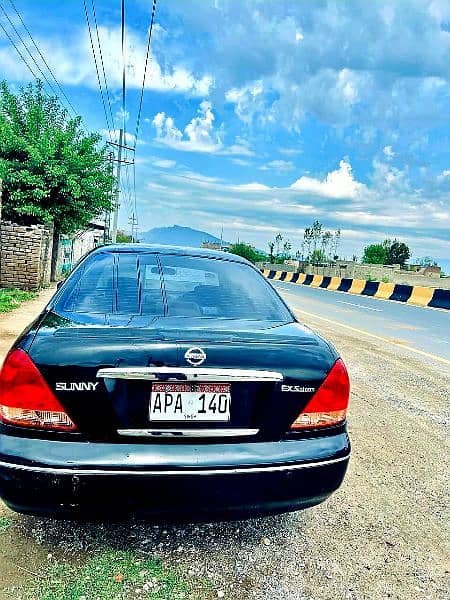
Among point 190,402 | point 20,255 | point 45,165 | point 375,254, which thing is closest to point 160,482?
point 190,402

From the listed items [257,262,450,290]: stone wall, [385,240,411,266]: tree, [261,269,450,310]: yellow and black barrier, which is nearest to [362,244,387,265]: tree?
[385,240,411,266]: tree

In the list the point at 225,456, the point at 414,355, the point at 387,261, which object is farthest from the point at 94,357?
the point at 387,261

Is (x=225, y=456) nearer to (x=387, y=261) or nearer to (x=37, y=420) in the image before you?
(x=37, y=420)

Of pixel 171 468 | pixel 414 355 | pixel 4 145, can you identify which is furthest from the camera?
pixel 4 145

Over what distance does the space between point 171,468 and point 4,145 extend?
1540cm

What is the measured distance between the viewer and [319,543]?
264cm

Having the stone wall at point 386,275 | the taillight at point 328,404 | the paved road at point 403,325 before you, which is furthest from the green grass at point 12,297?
the stone wall at point 386,275

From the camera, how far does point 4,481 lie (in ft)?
6.91

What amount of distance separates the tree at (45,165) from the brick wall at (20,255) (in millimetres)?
1628

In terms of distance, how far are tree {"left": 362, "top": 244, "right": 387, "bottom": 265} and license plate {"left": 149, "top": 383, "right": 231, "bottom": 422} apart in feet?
327

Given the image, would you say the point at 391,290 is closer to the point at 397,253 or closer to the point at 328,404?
the point at 328,404

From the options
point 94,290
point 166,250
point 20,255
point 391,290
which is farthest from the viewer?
point 391,290

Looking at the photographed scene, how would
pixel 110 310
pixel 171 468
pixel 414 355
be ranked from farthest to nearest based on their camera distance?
1. pixel 414 355
2. pixel 110 310
3. pixel 171 468

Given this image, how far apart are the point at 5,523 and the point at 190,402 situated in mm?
1296
